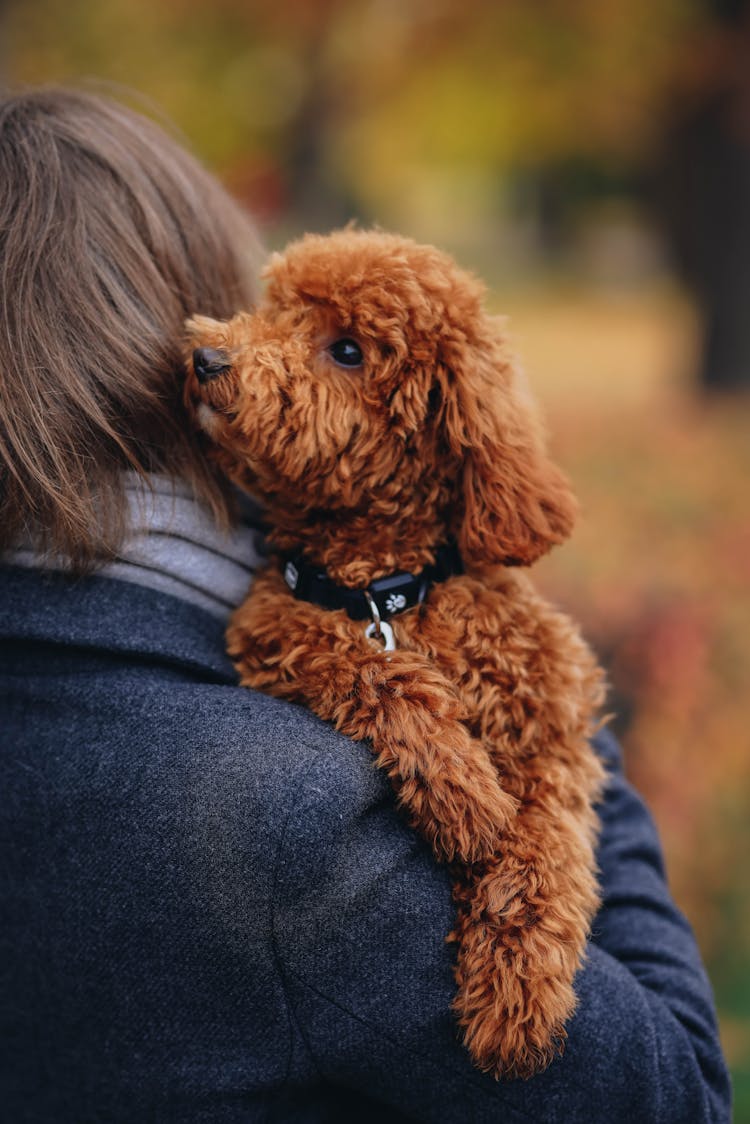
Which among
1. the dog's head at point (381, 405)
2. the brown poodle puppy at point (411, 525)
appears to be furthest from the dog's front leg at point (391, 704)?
the dog's head at point (381, 405)

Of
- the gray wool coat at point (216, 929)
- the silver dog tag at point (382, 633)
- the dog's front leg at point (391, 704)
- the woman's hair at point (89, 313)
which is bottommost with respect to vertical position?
the gray wool coat at point (216, 929)

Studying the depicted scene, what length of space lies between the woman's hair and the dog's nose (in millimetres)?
81

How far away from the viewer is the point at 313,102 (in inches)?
374

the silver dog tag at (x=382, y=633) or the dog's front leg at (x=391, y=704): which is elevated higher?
the silver dog tag at (x=382, y=633)

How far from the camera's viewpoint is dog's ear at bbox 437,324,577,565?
5.46ft

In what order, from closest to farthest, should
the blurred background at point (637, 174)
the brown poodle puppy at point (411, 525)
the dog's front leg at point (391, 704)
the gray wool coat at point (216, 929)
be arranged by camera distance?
the gray wool coat at point (216, 929), the dog's front leg at point (391, 704), the brown poodle puppy at point (411, 525), the blurred background at point (637, 174)

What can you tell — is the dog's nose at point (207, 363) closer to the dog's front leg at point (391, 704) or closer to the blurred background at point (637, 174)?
the dog's front leg at point (391, 704)

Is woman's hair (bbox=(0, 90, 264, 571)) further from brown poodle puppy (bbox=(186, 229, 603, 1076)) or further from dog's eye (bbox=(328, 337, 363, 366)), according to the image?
dog's eye (bbox=(328, 337, 363, 366))

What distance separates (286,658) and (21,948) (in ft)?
1.93

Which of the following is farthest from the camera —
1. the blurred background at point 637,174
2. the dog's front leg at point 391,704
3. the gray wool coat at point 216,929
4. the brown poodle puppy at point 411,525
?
the blurred background at point 637,174

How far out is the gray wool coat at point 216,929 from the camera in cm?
133

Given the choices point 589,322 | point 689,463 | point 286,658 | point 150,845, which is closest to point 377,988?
point 150,845

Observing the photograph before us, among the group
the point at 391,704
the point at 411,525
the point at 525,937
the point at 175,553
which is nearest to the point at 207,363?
the point at 175,553

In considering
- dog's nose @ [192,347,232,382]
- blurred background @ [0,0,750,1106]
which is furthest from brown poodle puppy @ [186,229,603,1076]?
blurred background @ [0,0,750,1106]
